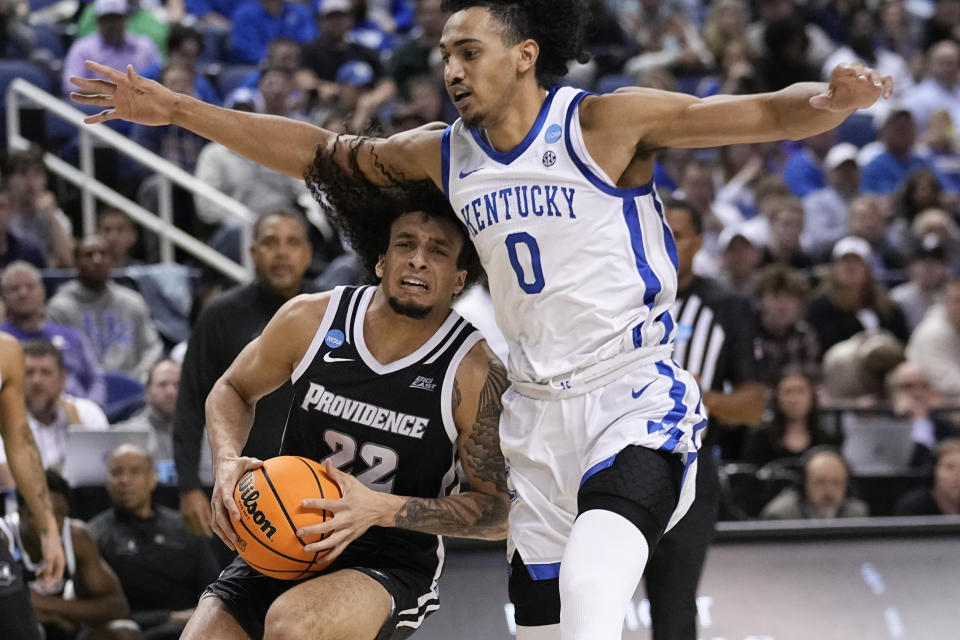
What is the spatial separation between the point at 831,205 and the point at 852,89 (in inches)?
282

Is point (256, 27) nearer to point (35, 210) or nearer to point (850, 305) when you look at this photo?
point (35, 210)

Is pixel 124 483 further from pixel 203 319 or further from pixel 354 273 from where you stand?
pixel 354 273

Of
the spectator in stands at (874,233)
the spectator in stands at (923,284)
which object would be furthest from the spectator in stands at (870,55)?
the spectator in stands at (923,284)

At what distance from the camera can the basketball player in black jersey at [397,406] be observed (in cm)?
387

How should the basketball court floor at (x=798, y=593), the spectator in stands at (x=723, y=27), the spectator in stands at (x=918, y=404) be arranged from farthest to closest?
the spectator in stands at (x=723, y=27) → the spectator in stands at (x=918, y=404) → the basketball court floor at (x=798, y=593)

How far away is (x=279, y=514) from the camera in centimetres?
358

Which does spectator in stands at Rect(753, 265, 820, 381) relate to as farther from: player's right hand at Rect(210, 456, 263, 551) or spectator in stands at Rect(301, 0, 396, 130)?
player's right hand at Rect(210, 456, 263, 551)

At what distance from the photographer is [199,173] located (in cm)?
924

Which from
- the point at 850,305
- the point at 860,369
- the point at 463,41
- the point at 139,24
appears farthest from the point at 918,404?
the point at 139,24

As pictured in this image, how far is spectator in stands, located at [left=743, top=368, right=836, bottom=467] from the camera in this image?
7.35m

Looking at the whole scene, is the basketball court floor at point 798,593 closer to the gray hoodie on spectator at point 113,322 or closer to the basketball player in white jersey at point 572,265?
the basketball player in white jersey at point 572,265

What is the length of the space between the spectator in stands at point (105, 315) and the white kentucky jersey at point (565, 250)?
14.9 ft

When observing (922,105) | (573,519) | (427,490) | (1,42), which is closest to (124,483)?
(427,490)

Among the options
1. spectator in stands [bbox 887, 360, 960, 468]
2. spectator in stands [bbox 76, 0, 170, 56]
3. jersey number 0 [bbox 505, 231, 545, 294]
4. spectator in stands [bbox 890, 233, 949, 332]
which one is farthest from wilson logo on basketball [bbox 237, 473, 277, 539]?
spectator in stands [bbox 76, 0, 170, 56]
